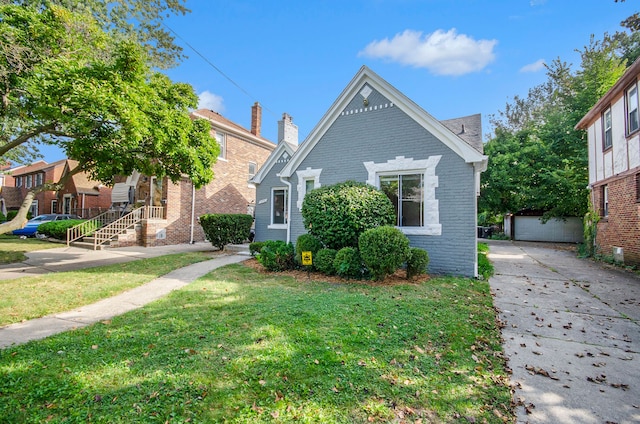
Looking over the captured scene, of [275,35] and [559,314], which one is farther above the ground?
[275,35]

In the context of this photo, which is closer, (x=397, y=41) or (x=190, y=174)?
(x=190, y=174)

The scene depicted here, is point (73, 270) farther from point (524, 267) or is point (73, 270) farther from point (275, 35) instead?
point (524, 267)

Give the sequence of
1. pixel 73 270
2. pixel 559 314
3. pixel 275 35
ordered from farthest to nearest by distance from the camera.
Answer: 1. pixel 275 35
2. pixel 73 270
3. pixel 559 314

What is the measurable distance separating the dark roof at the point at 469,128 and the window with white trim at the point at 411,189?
175cm

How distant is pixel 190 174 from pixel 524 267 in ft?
41.2

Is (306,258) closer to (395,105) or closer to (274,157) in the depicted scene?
(395,105)

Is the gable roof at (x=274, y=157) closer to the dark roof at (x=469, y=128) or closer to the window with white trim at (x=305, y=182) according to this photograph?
the window with white trim at (x=305, y=182)

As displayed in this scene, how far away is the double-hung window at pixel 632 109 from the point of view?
396 inches

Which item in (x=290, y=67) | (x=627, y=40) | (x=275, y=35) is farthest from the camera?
(x=627, y=40)

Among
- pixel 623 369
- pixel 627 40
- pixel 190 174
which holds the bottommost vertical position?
pixel 623 369

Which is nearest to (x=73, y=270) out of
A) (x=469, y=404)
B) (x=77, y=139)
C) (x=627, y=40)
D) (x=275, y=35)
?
(x=77, y=139)

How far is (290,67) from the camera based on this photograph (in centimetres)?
1477

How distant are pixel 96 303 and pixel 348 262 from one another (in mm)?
5641

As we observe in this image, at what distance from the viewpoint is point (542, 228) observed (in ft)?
79.6
